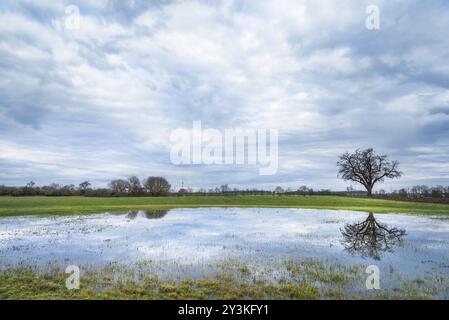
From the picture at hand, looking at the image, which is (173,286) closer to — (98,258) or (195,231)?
(98,258)

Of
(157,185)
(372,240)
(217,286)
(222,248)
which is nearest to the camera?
(217,286)

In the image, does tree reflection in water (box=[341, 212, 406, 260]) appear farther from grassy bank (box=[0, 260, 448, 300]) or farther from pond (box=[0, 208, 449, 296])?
grassy bank (box=[0, 260, 448, 300])

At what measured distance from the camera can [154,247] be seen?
68.7ft

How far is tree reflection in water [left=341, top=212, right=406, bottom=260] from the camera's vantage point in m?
19.7

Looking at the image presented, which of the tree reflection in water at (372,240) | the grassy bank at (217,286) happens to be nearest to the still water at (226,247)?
the tree reflection in water at (372,240)

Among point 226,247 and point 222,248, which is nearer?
point 222,248

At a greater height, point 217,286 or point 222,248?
point 217,286

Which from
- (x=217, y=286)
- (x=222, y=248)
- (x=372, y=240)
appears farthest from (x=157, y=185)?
(x=217, y=286)

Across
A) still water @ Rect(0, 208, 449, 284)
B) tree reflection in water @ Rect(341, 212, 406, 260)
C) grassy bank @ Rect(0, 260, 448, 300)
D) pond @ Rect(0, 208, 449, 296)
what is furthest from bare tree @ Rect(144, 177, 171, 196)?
grassy bank @ Rect(0, 260, 448, 300)

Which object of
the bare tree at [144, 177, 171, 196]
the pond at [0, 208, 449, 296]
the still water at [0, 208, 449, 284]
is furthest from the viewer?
the bare tree at [144, 177, 171, 196]

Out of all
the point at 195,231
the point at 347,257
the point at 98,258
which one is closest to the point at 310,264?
the point at 347,257

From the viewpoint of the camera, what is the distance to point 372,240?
78.0 feet

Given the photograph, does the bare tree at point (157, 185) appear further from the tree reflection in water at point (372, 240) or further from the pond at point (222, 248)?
the tree reflection in water at point (372, 240)

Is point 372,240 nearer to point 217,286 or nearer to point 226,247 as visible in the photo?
point 226,247
